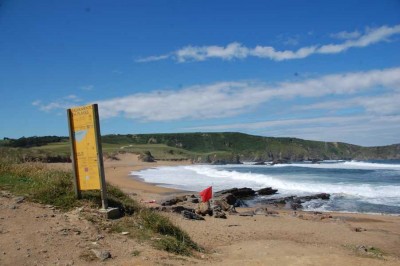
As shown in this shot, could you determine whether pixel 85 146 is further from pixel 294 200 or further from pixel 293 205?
pixel 294 200

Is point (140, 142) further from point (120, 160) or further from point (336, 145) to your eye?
point (336, 145)

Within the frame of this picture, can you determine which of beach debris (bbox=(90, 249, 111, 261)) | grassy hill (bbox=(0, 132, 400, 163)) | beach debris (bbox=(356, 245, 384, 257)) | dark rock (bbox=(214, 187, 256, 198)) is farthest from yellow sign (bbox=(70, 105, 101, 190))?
grassy hill (bbox=(0, 132, 400, 163))

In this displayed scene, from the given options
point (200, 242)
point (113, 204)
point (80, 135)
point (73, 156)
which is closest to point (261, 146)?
point (200, 242)

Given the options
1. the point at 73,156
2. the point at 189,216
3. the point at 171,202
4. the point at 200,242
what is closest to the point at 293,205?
the point at 171,202

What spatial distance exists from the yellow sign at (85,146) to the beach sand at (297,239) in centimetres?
302

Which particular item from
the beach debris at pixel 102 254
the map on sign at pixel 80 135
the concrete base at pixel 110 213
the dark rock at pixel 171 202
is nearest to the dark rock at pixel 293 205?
the dark rock at pixel 171 202

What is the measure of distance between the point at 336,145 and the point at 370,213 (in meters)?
167

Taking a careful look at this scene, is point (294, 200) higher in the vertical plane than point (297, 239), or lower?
lower

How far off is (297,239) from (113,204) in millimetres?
5612

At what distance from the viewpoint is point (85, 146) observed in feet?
29.8

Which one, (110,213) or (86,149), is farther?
(86,149)

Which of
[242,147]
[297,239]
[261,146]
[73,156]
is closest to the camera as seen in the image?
[73,156]

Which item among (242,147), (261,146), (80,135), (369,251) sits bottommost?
(261,146)

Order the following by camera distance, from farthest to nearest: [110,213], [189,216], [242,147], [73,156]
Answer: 1. [242,147]
2. [189,216]
3. [73,156]
4. [110,213]
